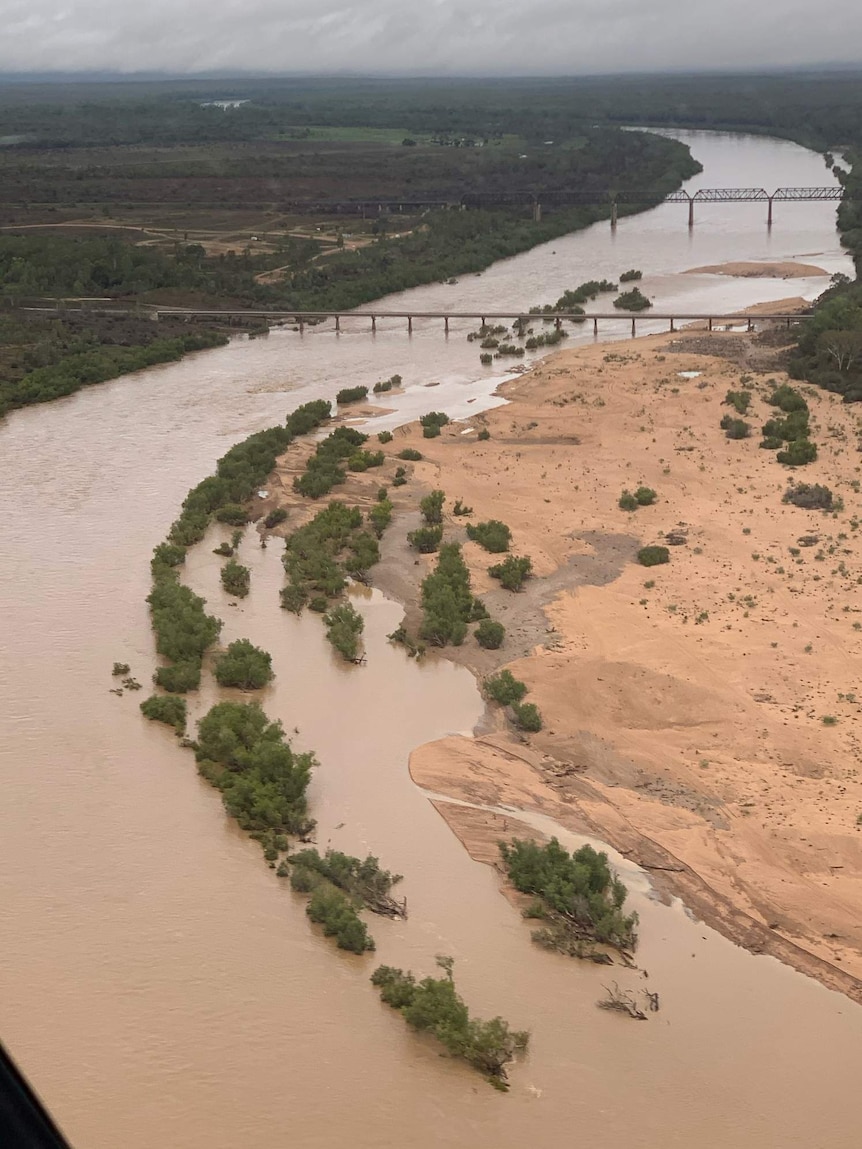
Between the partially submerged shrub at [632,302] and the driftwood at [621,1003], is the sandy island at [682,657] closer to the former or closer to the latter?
the driftwood at [621,1003]

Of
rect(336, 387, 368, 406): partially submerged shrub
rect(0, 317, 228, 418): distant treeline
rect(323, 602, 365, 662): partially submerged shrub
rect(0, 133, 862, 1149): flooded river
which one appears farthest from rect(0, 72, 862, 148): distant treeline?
rect(0, 133, 862, 1149): flooded river

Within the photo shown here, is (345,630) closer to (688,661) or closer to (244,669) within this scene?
(244,669)

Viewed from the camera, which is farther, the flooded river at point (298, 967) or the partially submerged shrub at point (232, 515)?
the partially submerged shrub at point (232, 515)

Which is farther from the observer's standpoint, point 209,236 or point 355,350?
point 209,236

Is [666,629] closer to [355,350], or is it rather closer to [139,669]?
[139,669]

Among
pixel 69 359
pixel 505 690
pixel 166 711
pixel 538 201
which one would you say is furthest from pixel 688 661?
pixel 538 201

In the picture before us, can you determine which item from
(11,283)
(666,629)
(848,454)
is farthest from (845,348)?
(11,283)

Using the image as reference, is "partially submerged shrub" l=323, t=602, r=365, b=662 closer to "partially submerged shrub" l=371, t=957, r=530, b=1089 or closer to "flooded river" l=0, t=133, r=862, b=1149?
"flooded river" l=0, t=133, r=862, b=1149

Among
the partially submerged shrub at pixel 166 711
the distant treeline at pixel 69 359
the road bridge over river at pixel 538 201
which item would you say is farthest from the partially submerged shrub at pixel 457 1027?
the road bridge over river at pixel 538 201
